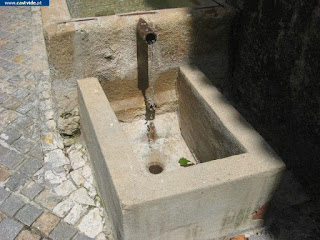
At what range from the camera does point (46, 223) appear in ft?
9.74

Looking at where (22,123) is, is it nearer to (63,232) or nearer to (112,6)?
(63,232)

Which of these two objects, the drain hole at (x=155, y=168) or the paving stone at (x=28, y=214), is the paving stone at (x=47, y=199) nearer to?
the paving stone at (x=28, y=214)

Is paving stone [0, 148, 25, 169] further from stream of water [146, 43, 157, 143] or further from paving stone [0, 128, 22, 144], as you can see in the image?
stream of water [146, 43, 157, 143]

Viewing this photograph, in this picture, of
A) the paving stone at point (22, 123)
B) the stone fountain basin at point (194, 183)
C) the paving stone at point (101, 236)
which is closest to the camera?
the stone fountain basin at point (194, 183)

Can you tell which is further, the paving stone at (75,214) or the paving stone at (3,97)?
the paving stone at (3,97)

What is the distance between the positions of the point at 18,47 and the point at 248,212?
185 inches

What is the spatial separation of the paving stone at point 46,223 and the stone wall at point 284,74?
220cm

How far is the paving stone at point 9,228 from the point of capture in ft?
9.44

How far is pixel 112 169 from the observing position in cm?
227

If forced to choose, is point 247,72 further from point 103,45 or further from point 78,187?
point 78,187

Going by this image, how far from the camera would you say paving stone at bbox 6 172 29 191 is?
10.8 feet

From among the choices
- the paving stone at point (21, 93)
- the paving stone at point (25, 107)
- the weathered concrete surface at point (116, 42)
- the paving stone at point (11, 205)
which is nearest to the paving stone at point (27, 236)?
the paving stone at point (11, 205)

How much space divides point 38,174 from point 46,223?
2.02 feet

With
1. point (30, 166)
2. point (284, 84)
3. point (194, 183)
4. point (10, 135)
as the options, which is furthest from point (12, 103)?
point (284, 84)
